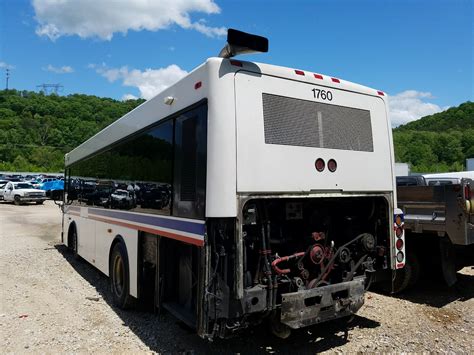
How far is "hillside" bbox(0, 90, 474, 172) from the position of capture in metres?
61.1

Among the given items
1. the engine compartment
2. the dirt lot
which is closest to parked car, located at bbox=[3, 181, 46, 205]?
the dirt lot

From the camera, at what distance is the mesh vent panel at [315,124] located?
4.34 meters

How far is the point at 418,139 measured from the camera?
202ft

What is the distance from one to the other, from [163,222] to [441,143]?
64.8 meters

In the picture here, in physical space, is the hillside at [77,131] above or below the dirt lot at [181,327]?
above

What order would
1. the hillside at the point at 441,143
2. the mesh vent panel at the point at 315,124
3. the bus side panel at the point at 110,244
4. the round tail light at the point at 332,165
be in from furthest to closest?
1. the hillside at the point at 441,143
2. the bus side panel at the point at 110,244
3. the round tail light at the point at 332,165
4. the mesh vent panel at the point at 315,124

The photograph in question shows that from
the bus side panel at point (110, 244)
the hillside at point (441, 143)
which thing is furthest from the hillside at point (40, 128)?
the bus side panel at point (110, 244)

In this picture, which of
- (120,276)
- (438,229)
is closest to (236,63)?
(120,276)

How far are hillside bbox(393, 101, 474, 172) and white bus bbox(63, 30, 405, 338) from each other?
186ft

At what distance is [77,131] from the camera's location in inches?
3300

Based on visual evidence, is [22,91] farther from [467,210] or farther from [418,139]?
[467,210]

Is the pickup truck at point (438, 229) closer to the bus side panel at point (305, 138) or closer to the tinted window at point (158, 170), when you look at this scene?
the bus side panel at point (305, 138)

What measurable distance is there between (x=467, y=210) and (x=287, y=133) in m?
3.64

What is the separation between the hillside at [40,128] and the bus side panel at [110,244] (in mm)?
79098
